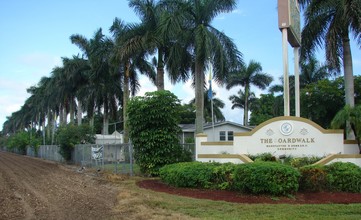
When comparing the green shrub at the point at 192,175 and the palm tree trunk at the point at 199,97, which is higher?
the palm tree trunk at the point at 199,97

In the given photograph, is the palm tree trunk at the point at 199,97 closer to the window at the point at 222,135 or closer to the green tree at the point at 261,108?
the window at the point at 222,135

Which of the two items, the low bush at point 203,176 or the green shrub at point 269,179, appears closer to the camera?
the green shrub at point 269,179

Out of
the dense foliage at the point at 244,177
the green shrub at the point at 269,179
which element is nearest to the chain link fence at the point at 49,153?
the dense foliage at the point at 244,177

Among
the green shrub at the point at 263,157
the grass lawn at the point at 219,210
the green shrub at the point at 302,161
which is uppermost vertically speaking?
the green shrub at the point at 263,157

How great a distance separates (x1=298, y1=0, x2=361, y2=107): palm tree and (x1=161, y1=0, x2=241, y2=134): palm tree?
14.3 ft

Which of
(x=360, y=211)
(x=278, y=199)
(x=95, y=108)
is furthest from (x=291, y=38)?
(x=95, y=108)

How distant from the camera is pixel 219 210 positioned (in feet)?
35.6

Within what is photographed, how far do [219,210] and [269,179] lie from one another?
2.41 m

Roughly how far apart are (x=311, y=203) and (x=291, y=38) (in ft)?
30.8

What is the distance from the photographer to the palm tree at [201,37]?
24.2 meters

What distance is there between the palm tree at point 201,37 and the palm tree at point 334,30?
4347 mm

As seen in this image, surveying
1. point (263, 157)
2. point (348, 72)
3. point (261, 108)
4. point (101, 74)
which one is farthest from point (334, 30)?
point (261, 108)

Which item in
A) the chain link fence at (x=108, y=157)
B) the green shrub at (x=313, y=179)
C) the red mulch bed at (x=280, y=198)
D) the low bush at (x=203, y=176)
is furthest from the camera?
the chain link fence at (x=108, y=157)

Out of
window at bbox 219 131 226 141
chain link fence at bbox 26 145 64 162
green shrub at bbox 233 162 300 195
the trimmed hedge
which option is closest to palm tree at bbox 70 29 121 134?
chain link fence at bbox 26 145 64 162
